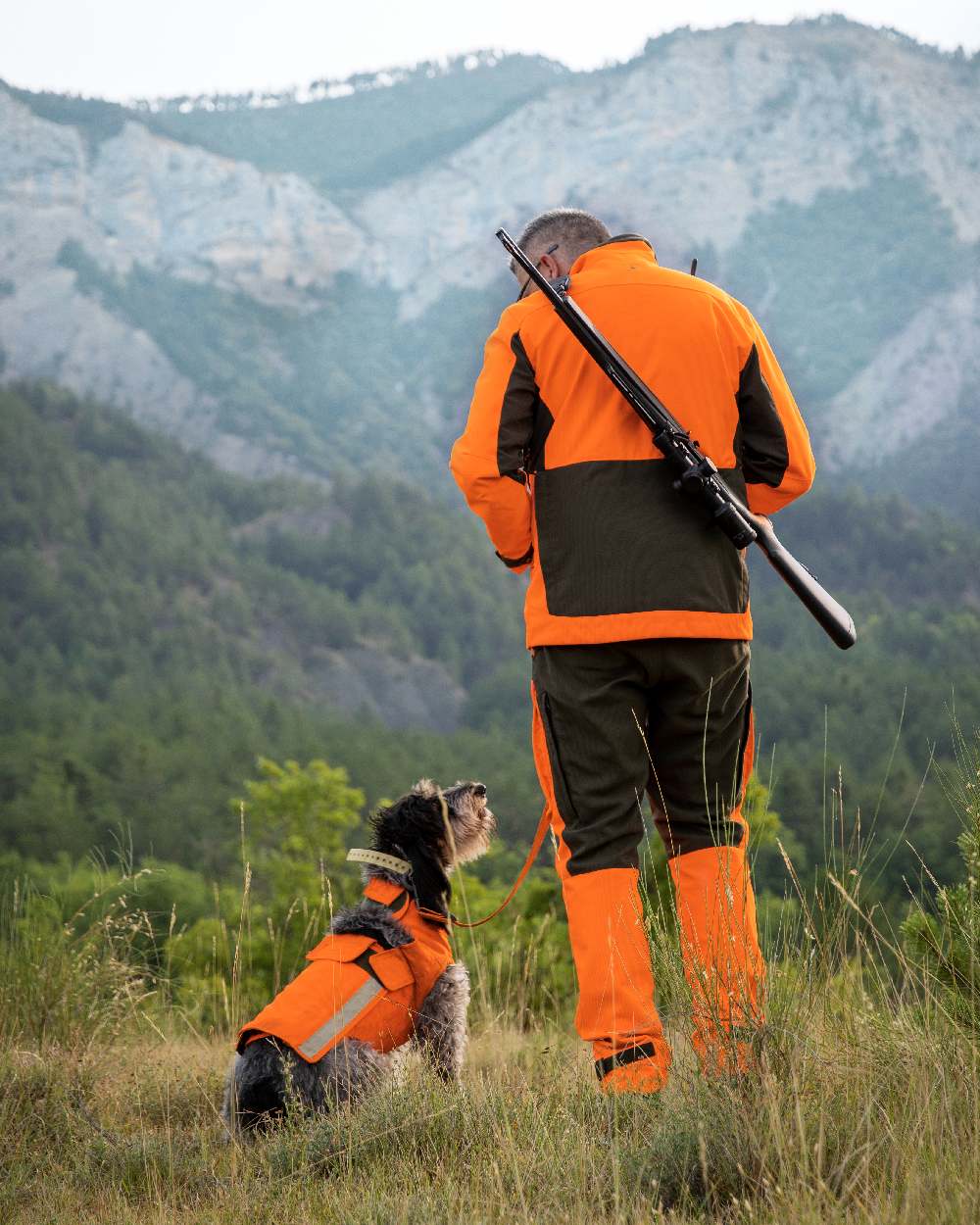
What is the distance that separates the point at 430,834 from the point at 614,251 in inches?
73.3

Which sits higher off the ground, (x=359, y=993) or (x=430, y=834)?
(x=430, y=834)

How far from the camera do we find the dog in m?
3.35

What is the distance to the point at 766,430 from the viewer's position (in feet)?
10.7

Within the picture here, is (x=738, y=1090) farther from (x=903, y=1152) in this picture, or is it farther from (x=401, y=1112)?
(x=401, y=1112)

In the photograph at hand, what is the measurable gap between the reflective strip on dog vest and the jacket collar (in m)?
2.06

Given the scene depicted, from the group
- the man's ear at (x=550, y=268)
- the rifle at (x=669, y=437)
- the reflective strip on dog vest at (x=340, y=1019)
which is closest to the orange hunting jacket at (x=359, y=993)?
the reflective strip on dog vest at (x=340, y=1019)

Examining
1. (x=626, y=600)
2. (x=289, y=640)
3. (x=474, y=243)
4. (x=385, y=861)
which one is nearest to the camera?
(x=626, y=600)

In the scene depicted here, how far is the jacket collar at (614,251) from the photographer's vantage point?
10.9ft

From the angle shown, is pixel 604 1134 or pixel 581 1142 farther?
pixel 604 1134

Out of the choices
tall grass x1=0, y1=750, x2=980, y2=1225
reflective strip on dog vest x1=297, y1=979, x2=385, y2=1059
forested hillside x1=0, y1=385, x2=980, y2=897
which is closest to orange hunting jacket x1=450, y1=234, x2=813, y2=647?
tall grass x1=0, y1=750, x2=980, y2=1225

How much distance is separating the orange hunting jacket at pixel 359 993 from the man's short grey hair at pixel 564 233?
1945mm

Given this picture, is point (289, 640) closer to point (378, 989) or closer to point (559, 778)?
point (378, 989)

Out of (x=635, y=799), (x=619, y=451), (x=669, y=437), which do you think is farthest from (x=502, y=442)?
(x=635, y=799)

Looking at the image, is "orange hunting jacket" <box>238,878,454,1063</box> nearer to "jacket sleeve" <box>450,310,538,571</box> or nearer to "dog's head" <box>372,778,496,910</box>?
"dog's head" <box>372,778,496,910</box>
